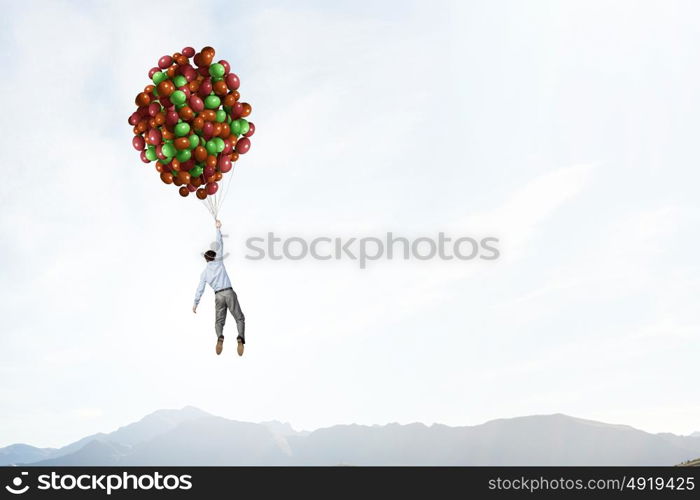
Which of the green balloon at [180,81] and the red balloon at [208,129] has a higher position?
the green balloon at [180,81]

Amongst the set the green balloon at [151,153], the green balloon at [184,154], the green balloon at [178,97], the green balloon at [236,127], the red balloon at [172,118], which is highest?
the green balloon at [178,97]

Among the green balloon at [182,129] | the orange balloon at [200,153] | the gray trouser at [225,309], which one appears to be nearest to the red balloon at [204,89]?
the green balloon at [182,129]

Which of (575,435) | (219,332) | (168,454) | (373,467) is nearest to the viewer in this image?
(373,467)

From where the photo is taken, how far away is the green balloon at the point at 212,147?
501 inches

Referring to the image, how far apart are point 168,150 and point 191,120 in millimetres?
656

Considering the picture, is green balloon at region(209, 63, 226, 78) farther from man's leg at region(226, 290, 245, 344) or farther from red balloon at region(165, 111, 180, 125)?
man's leg at region(226, 290, 245, 344)

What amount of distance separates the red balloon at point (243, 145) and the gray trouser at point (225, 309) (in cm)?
293

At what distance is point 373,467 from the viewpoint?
11312 mm

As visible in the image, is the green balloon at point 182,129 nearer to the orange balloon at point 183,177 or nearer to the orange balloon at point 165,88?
the orange balloon at point 165,88

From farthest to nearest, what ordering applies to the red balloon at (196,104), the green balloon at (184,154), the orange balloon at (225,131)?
the orange balloon at (225,131), the green balloon at (184,154), the red balloon at (196,104)

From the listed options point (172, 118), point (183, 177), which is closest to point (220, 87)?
point (172, 118)
